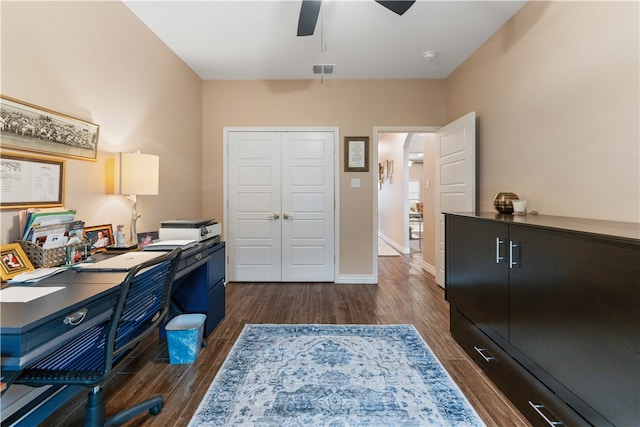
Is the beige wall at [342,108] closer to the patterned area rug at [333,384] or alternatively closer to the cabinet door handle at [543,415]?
the patterned area rug at [333,384]

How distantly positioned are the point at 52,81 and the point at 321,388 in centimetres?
244

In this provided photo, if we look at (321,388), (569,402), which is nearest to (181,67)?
(321,388)

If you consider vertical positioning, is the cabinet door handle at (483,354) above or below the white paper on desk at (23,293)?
below

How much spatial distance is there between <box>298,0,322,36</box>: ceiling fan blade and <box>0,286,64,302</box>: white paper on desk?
2088 mm

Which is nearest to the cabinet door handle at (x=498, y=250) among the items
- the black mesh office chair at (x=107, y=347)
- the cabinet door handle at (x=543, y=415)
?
the cabinet door handle at (x=543, y=415)

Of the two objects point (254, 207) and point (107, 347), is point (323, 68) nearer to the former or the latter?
point (254, 207)

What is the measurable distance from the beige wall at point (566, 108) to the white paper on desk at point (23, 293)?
2.77 metres

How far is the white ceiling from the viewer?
7.58 feet

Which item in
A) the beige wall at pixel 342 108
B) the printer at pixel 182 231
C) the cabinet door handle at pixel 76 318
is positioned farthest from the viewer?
the beige wall at pixel 342 108

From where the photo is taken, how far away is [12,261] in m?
1.32

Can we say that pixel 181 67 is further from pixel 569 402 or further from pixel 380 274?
pixel 569 402

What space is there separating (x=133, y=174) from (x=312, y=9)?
172 centimetres

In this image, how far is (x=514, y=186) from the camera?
2439mm

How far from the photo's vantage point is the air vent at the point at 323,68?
10.8 feet
